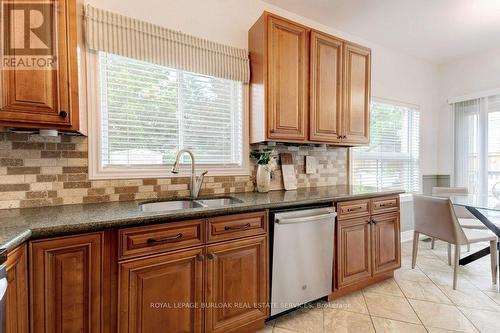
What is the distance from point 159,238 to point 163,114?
109 cm

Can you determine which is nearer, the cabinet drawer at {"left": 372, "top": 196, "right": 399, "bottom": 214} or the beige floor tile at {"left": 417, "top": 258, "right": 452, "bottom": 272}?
the cabinet drawer at {"left": 372, "top": 196, "right": 399, "bottom": 214}

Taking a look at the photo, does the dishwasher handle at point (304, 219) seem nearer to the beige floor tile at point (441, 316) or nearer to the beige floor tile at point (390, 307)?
the beige floor tile at point (390, 307)

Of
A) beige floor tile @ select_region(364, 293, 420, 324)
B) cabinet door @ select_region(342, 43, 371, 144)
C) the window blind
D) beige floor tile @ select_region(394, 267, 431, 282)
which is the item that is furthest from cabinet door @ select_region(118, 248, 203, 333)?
beige floor tile @ select_region(394, 267, 431, 282)

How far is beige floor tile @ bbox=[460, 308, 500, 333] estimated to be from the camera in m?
1.69

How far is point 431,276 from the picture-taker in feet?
8.13

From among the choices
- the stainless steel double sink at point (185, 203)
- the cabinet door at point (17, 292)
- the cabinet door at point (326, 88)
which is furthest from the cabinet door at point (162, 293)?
the cabinet door at point (326, 88)

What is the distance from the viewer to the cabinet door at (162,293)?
1.24 metres

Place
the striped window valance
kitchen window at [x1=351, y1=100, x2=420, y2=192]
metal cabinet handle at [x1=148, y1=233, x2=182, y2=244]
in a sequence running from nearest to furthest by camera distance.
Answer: metal cabinet handle at [x1=148, y1=233, x2=182, y2=244], the striped window valance, kitchen window at [x1=351, y1=100, x2=420, y2=192]

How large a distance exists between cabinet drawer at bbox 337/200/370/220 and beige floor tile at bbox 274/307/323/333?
0.79 m

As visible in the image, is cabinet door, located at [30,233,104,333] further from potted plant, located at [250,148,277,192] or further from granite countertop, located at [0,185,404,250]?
potted plant, located at [250,148,277,192]

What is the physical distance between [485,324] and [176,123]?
2.82 m

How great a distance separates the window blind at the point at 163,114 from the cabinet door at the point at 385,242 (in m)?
1.46

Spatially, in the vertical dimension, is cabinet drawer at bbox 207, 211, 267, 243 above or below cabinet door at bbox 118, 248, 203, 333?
above

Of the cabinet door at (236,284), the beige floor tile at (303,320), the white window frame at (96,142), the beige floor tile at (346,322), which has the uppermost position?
the white window frame at (96,142)
